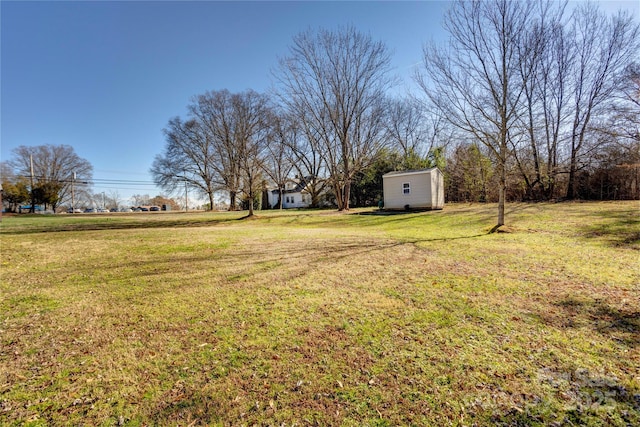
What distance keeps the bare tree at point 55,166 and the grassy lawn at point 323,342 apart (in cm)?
4179

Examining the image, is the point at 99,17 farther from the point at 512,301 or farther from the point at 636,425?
the point at 636,425

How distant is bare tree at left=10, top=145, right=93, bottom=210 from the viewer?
119 feet

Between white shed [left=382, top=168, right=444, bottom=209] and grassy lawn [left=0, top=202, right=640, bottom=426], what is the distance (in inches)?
525

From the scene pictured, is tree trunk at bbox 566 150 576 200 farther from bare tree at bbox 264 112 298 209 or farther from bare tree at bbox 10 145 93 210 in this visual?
bare tree at bbox 10 145 93 210

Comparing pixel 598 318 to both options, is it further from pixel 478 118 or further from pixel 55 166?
pixel 55 166

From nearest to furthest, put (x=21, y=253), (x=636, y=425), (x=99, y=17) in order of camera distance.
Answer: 1. (x=636, y=425)
2. (x=21, y=253)
3. (x=99, y=17)

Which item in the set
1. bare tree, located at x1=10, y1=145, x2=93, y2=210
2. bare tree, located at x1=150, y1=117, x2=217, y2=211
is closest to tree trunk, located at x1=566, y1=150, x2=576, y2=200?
bare tree, located at x1=150, y1=117, x2=217, y2=211

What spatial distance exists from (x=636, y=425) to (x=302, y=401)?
2.30 meters

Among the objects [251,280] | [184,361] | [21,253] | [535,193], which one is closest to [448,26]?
[251,280]

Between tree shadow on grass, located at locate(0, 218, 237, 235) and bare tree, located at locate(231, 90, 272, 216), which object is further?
bare tree, located at locate(231, 90, 272, 216)

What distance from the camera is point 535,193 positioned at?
2033 cm

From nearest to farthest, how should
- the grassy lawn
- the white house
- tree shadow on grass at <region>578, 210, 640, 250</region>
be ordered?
the grassy lawn → tree shadow on grass at <region>578, 210, 640, 250</region> → the white house

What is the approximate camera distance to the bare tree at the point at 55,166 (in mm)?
36156

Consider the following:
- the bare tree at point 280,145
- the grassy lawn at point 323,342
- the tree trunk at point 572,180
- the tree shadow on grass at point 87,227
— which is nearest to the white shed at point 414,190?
the tree trunk at point 572,180
